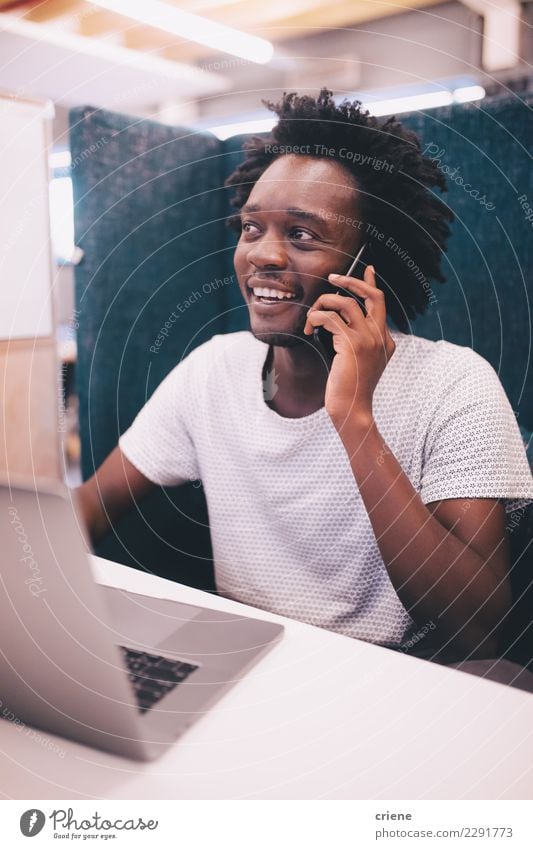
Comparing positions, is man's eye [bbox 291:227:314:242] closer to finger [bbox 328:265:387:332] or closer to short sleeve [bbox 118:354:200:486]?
finger [bbox 328:265:387:332]

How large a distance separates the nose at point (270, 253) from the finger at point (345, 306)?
6cm

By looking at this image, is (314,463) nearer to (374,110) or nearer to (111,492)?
(111,492)

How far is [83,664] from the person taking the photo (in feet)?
1.06

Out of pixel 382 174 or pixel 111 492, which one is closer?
pixel 382 174

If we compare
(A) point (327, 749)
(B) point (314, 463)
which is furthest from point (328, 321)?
(A) point (327, 749)

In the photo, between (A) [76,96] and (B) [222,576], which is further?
(A) [76,96]

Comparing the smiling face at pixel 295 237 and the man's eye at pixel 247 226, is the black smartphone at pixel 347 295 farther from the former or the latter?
the man's eye at pixel 247 226

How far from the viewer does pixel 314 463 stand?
66cm

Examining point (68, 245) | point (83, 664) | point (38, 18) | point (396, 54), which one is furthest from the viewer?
point (396, 54)

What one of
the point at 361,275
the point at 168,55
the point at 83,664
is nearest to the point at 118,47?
the point at 168,55

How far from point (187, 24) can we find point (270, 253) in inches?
57.0
